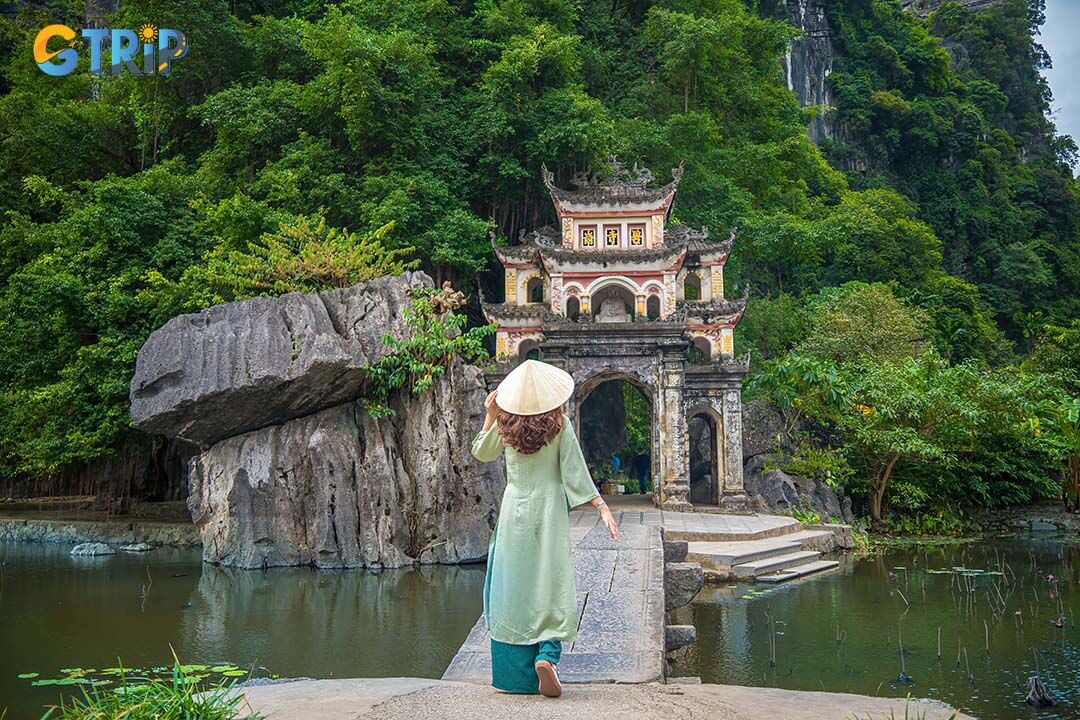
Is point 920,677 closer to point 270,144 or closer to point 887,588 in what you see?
point 887,588

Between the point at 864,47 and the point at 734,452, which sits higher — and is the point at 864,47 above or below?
above

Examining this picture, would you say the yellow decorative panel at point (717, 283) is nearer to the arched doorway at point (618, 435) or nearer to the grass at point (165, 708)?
the arched doorway at point (618, 435)

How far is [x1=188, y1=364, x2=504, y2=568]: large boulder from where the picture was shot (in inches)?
460

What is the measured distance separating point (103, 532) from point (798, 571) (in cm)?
1196

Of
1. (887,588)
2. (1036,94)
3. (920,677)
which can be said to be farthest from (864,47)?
(920,677)

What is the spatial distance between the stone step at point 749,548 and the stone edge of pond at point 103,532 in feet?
28.9

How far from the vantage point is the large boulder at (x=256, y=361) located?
11.4 metres

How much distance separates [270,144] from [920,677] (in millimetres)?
17025

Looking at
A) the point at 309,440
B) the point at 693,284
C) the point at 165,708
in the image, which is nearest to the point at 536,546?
the point at 165,708

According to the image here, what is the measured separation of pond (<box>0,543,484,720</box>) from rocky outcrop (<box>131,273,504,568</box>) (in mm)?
565

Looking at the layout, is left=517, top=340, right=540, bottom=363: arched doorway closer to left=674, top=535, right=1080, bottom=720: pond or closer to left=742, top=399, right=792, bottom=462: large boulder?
left=742, top=399, right=792, bottom=462: large boulder

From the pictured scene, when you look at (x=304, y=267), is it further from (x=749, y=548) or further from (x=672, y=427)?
(x=749, y=548)

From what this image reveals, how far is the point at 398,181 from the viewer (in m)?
17.3

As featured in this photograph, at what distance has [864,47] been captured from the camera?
140ft
